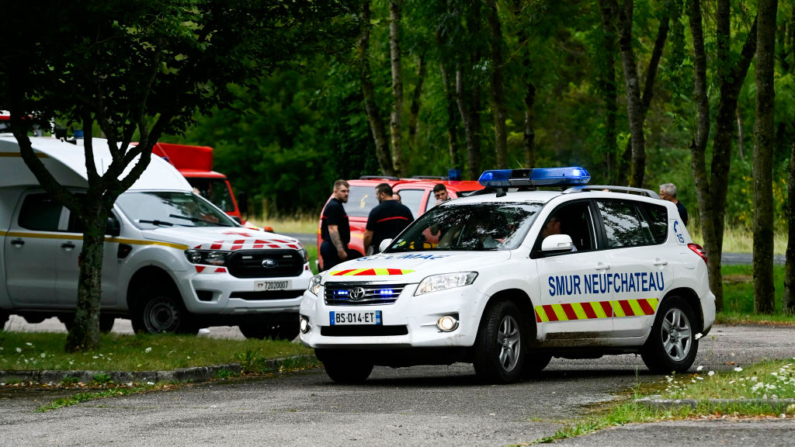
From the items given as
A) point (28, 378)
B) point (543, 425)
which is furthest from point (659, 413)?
point (28, 378)

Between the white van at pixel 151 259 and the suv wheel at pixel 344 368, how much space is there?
385 cm

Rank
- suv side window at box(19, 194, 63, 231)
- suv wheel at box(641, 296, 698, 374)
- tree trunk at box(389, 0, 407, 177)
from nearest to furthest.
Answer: suv wheel at box(641, 296, 698, 374) < suv side window at box(19, 194, 63, 231) < tree trunk at box(389, 0, 407, 177)

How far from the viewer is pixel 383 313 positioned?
10852 millimetres

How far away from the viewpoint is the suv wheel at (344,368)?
1159cm

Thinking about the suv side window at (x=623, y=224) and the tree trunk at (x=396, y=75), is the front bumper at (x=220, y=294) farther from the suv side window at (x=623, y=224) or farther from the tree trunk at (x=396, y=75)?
the tree trunk at (x=396, y=75)

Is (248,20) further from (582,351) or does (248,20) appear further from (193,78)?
(582,351)

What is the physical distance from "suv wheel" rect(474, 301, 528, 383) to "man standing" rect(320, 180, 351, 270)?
5.78m

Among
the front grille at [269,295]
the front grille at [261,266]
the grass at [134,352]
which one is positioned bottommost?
the grass at [134,352]

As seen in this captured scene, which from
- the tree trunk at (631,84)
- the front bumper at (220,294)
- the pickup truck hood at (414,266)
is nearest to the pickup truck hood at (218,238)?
the front bumper at (220,294)

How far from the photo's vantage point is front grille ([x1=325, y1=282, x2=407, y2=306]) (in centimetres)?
1091

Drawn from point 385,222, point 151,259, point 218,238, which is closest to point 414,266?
point 218,238

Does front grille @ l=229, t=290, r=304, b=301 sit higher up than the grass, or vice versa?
front grille @ l=229, t=290, r=304, b=301

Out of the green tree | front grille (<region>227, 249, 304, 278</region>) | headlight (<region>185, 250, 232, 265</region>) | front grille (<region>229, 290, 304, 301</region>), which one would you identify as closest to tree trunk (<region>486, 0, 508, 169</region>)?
front grille (<region>227, 249, 304, 278</region>)

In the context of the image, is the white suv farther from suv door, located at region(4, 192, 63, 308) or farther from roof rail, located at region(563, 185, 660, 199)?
suv door, located at region(4, 192, 63, 308)
